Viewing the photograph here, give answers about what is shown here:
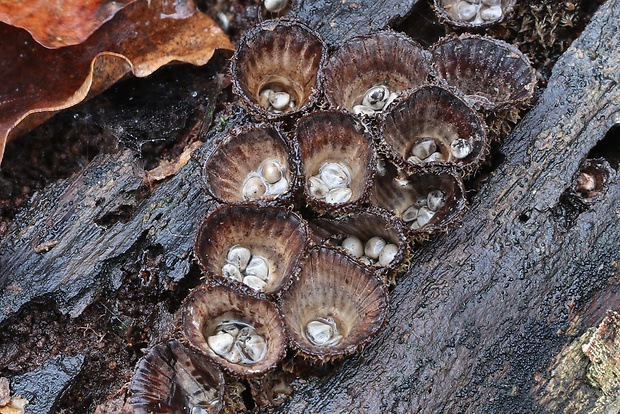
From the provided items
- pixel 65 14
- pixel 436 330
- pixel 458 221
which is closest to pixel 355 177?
pixel 458 221

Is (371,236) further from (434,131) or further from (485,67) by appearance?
(485,67)

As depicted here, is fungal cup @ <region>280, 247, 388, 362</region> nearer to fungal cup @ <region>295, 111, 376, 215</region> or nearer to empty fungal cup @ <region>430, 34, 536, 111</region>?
fungal cup @ <region>295, 111, 376, 215</region>

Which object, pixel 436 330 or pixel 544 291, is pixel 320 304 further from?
pixel 544 291

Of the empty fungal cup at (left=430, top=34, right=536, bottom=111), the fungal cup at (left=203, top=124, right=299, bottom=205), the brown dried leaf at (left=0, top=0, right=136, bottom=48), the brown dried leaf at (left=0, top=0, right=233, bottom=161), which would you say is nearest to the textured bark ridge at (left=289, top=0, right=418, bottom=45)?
the empty fungal cup at (left=430, top=34, right=536, bottom=111)

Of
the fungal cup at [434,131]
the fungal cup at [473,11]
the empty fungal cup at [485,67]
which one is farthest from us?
the fungal cup at [473,11]

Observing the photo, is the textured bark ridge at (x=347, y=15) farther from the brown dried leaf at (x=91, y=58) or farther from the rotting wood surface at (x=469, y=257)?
the rotting wood surface at (x=469, y=257)

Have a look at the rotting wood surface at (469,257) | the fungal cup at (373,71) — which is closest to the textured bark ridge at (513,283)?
the rotting wood surface at (469,257)

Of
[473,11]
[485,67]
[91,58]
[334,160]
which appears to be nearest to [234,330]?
[334,160]
